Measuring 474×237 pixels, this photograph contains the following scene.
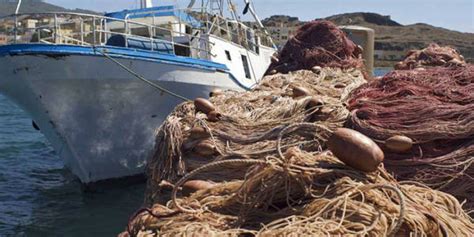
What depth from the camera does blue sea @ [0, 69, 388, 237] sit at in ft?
27.3

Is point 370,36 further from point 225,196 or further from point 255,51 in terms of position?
point 225,196

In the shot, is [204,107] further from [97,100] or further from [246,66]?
[246,66]

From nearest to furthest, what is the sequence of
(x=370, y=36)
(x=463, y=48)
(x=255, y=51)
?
(x=370, y=36) < (x=255, y=51) < (x=463, y=48)

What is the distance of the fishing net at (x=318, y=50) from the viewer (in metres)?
9.43

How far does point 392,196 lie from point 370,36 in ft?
33.8

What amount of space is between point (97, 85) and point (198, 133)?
14.5 ft

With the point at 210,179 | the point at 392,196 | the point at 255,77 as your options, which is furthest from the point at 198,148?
the point at 255,77

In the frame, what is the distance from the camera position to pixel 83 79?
8.85m

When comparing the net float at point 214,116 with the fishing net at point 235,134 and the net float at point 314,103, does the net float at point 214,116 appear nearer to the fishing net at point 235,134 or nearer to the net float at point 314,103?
the fishing net at point 235,134

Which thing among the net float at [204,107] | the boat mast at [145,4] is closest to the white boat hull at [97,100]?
the net float at [204,107]

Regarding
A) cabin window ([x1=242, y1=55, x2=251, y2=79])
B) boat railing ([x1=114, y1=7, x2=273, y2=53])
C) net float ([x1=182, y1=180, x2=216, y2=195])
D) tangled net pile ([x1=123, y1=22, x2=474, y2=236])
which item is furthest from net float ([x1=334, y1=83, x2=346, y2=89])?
cabin window ([x1=242, y1=55, x2=251, y2=79])

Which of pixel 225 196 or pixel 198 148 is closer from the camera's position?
pixel 225 196

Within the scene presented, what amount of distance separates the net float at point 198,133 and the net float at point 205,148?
0.34ft

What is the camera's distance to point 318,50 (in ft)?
31.4
